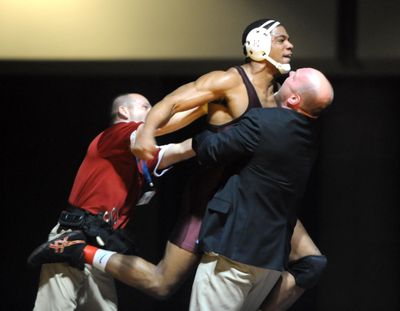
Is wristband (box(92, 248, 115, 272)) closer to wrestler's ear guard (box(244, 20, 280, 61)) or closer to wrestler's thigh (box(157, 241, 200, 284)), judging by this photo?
wrestler's thigh (box(157, 241, 200, 284))

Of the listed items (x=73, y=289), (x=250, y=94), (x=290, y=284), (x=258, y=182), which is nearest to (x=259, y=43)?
(x=250, y=94)

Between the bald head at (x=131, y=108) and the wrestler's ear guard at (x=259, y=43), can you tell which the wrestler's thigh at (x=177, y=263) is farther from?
the wrestler's ear guard at (x=259, y=43)

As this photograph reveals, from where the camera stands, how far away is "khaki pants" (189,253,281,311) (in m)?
3.24

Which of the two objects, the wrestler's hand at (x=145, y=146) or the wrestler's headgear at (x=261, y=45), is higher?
the wrestler's headgear at (x=261, y=45)

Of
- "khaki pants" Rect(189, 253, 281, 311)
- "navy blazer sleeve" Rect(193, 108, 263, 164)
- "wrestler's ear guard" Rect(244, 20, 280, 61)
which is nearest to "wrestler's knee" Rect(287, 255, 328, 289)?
"khaki pants" Rect(189, 253, 281, 311)

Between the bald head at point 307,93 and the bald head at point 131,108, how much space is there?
75cm

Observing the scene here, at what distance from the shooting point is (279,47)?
338cm

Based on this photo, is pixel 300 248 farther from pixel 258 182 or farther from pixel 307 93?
pixel 307 93

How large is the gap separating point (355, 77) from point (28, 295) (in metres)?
1.82

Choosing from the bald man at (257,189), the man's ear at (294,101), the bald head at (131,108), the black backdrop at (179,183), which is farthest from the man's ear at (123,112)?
the man's ear at (294,101)

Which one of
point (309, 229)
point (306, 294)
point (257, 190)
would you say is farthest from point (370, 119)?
point (257, 190)

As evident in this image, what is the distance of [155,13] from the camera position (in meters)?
4.20

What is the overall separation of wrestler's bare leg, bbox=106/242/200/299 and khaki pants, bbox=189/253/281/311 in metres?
0.16

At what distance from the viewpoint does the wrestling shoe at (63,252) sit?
3.52 metres
